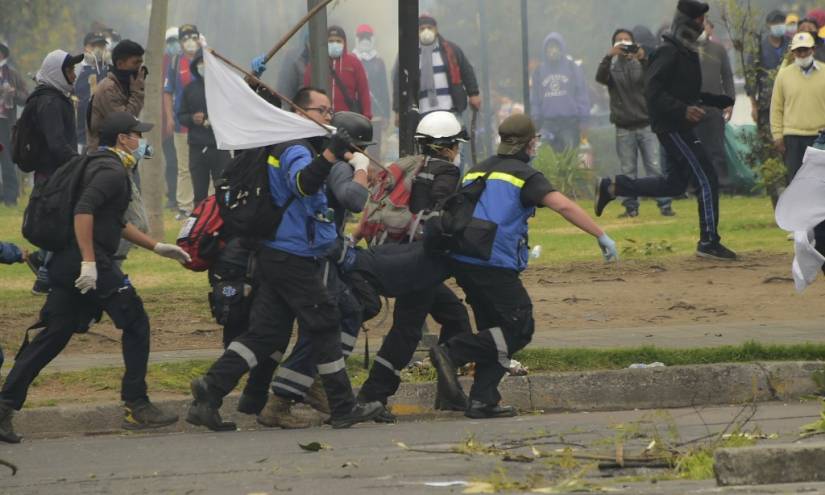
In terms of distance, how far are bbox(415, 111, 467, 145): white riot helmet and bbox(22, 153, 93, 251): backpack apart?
165 centimetres

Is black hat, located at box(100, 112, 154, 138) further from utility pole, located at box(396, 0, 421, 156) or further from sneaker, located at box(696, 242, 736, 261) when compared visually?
sneaker, located at box(696, 242, 736, 261)

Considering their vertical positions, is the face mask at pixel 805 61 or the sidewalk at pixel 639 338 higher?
the face mask at pixel 805 61

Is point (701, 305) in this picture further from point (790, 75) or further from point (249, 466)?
point (249, 466)

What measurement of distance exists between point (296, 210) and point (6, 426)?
174cm

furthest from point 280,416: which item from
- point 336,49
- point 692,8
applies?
point 336,49

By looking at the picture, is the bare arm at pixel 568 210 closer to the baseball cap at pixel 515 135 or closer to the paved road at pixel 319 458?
the baseball cap at pixel 515 135

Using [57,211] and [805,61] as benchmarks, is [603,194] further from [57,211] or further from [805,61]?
[57,211]

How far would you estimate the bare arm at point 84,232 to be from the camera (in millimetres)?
9156

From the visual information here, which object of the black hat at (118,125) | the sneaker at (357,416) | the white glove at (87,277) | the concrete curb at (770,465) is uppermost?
the black hat at (118,125)

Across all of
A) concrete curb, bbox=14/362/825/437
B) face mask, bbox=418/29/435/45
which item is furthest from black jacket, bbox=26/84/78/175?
face mask, bbox=418/29/435/45

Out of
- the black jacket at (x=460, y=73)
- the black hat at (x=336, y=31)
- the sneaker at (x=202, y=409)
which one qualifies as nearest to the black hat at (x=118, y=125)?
the sneaker at (x=202, y=409)

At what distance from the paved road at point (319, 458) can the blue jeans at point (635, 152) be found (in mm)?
10202

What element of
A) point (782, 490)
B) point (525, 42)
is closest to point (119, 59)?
point (782, 490)

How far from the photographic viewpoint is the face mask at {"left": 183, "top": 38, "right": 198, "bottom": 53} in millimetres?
22172
